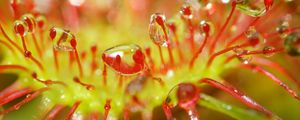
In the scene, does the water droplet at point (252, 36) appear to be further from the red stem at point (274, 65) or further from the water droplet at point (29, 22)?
the water droplet at point (29, 22)

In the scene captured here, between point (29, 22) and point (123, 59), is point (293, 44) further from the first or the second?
point (29, 22)

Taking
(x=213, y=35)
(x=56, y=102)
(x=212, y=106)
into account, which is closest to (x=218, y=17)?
(x=213, y=35)

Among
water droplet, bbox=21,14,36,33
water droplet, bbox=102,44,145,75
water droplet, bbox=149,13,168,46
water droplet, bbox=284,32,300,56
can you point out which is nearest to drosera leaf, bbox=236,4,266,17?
water droplet, bbox=284,32,300,56

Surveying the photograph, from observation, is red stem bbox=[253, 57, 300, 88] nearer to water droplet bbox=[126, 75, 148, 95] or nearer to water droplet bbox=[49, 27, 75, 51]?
water droplet bbox=[126, 75, 148, 95]

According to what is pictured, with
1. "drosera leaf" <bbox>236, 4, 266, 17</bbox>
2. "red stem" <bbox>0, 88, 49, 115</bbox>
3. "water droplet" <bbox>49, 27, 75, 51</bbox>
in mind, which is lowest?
"red stem" <bbox>0, 88, 49, 115</bbox>

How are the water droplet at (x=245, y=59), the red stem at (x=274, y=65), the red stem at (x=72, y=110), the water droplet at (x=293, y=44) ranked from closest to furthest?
the water droplet at (x=293, y=44) < the red stem at (x=72, y=110) < the water droplet at (x=245, y=59) < the red stem at (x=274, y=65)

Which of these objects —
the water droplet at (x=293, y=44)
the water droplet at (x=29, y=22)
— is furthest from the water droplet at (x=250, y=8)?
the water droplet at (x=29, y=22)

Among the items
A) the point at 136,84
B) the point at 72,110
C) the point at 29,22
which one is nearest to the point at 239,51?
the point at 136,84
